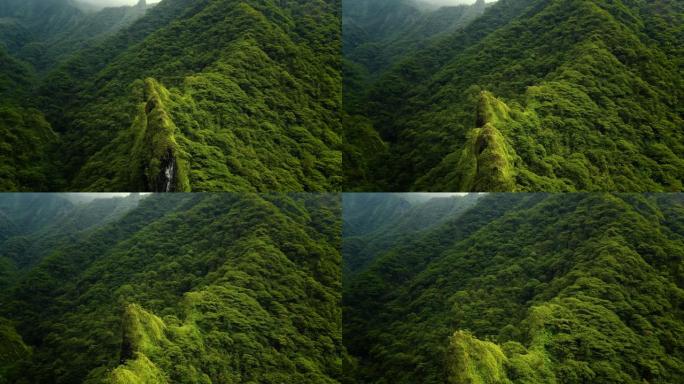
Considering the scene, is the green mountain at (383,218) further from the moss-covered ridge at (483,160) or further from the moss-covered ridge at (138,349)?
the moss-covered ridge at (138,349)

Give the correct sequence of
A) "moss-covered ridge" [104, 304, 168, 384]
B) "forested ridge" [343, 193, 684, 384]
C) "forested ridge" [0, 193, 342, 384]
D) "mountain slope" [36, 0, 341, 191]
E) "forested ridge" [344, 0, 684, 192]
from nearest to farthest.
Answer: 1. "moss-covered ridge" [104, 304, 168, 384]
2. "forested ridge" [0, 193, 342, 384]
3. "forested ridge" [343, 193, 684, 384]
4. "forested ridge" [344, 0, 684, 192]
5. "mountain slope" [36, 0, 341, 191]

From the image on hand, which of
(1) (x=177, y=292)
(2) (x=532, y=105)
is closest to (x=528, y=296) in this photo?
(2) (x=532, y=105)

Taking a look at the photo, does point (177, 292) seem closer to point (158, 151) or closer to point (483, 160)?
point (158, 151)

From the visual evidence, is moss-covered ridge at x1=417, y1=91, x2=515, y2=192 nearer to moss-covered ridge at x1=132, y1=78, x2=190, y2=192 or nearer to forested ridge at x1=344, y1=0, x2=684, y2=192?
forested ridge at x1=344, y1=0, x2=684, y2=192

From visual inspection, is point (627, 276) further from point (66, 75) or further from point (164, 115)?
point (66, 75)

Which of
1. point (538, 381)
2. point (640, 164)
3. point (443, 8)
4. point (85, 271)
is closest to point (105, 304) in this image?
point (85, 271)

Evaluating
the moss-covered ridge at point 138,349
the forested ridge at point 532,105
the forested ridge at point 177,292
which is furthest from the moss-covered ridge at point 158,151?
the forested ridge at point 532,105

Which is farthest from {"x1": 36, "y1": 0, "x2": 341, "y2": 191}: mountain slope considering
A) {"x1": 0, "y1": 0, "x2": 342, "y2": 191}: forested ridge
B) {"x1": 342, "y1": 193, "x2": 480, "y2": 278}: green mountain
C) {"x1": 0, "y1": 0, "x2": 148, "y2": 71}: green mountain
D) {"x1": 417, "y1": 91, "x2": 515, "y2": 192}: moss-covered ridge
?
{"x1": 417, "y1": 91, "x2": 515, "y2": 192}: moss-covered ridge
